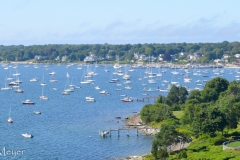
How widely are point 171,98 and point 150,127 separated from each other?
12612 millimetres

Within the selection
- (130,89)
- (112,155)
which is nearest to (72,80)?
(130,89)

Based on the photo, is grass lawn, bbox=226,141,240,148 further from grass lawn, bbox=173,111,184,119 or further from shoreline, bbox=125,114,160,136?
grass lawn, bbox=173,111,184,119

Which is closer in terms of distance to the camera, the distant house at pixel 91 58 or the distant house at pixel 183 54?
the distant house at pixel 91 58

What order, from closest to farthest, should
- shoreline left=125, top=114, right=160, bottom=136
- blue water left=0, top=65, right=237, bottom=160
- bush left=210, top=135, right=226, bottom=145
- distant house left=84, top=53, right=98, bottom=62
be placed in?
bush left=210, top=135, right=226, bottom=145 < blue water left=0, top=65, right=237, bottom=160 < shoreline left=125, top=114, right=160, bottom=136 < distant house left=84, top=53, right=98, bottom=62

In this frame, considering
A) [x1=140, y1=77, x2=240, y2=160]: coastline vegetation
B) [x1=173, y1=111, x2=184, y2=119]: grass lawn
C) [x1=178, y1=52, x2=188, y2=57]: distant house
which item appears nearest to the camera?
[x1=140, y1=77, x2=240, y2=160]: coastline vegetation

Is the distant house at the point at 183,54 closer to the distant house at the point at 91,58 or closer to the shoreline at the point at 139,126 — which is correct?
the distant house at the point at 91,58

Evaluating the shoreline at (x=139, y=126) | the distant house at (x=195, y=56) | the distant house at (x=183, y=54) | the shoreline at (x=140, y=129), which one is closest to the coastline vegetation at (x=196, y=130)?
the shoreline at (x=140, y=129)

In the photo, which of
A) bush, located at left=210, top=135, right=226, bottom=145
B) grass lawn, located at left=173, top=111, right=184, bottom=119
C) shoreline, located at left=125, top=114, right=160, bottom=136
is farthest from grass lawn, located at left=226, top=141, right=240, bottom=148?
grass lawn, located at left=173, top=111, right=184, bottom=119

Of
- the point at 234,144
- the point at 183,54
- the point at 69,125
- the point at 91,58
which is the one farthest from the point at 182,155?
the point at 183,54

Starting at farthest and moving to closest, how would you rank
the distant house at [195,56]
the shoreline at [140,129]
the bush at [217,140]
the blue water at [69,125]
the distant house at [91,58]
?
1. the distant house at [91,58]
2. the distant house at [195,56]
3. the blue water at [69,125]
4. the shoreline at [140,129]
5. the bush at [217,140]

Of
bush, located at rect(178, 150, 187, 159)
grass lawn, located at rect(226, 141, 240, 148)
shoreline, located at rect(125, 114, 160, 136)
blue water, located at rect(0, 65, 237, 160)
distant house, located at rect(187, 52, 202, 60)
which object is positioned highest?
distant house, located at rect(187, 52, 202, 60)

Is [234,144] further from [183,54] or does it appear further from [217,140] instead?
[183,54]

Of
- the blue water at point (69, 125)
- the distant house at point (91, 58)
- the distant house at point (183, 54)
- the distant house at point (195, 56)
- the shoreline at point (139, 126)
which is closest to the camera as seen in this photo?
the blue water at point (69, 125)

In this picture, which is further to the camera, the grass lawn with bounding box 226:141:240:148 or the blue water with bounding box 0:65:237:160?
the blue water with bounding box 0:65:237:160
